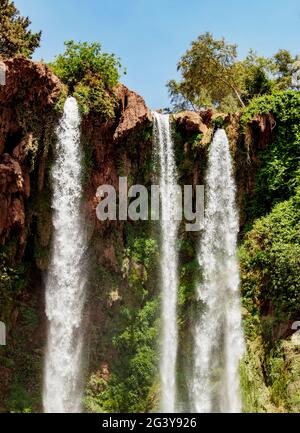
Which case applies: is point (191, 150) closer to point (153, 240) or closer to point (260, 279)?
point (153, 240)

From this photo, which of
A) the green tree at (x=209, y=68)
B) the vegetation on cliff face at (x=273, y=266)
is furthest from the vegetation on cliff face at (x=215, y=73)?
the vegetation on cliff face at (x=273, y=266)

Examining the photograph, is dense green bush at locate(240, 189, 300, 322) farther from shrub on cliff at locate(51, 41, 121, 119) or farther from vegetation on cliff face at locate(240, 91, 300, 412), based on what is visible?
shrub on cliff at locate(51, 41, 121, 119)

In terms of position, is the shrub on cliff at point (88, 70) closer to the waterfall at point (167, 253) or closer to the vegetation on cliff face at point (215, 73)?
the waterfall at point (167, 253)

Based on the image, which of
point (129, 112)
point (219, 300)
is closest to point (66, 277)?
point (219, 300)

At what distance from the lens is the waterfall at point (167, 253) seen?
17109 mm

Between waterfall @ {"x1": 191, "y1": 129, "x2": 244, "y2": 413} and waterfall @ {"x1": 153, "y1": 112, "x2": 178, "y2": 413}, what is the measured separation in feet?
2.90

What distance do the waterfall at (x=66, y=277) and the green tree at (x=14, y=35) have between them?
701 cm

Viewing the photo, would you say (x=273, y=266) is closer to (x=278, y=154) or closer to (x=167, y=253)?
(x=167, y=253)

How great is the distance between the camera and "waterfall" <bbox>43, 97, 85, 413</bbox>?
52.3 ft

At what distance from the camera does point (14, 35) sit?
23.5m

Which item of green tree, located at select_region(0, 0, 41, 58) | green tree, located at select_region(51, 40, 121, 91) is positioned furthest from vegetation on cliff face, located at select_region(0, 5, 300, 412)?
green tree, located at select_region(0, 0, 41, 58)

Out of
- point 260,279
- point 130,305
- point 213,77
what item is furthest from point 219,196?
point 213,77

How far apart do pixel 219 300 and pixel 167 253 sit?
8.55 feet
